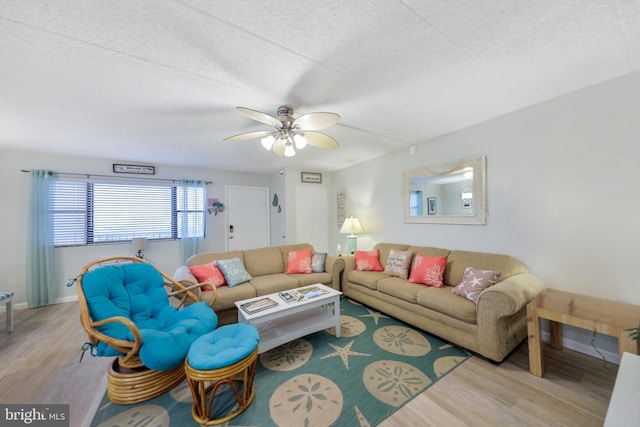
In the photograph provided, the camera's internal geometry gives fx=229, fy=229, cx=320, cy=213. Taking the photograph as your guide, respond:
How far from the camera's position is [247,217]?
17.2 ft

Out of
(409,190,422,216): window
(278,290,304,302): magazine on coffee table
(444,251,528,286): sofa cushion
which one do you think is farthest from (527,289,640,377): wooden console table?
(278,290,304,302): magazine on coffee table

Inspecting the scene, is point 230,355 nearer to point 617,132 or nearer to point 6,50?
point 6,50

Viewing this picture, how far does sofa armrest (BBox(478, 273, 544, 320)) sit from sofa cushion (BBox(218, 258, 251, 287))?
258 cm

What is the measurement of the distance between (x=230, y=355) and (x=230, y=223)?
12.7 ft

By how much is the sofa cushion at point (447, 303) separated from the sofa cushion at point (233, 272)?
2121mm

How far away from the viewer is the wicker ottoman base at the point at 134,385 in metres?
1.60

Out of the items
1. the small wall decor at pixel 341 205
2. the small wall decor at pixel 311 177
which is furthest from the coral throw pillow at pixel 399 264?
the small wall decor at pixel 311 177

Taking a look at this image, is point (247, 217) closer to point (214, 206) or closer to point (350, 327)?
point (214, 206)

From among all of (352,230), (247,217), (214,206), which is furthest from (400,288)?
(214,206)

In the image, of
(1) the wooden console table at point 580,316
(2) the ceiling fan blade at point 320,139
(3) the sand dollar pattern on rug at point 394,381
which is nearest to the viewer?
(1) the wooden console table at point 580,316

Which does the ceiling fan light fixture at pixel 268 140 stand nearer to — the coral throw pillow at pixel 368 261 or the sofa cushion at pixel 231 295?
the sofa cushion at pixel 231 295

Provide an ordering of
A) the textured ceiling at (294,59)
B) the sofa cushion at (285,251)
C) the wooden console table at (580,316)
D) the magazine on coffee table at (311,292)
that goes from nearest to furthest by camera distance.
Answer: the textured ceiling at (294,59), the wooden console table at (580,316), the magazine on coffee table at (311,292), the sofa cushion at (285,251)

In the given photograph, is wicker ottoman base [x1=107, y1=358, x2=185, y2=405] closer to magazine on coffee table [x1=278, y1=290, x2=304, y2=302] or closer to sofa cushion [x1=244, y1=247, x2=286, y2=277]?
magazine on coffee table [x1=278, y1=290, x2=304, y2=302]

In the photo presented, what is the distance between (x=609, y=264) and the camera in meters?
1.94
